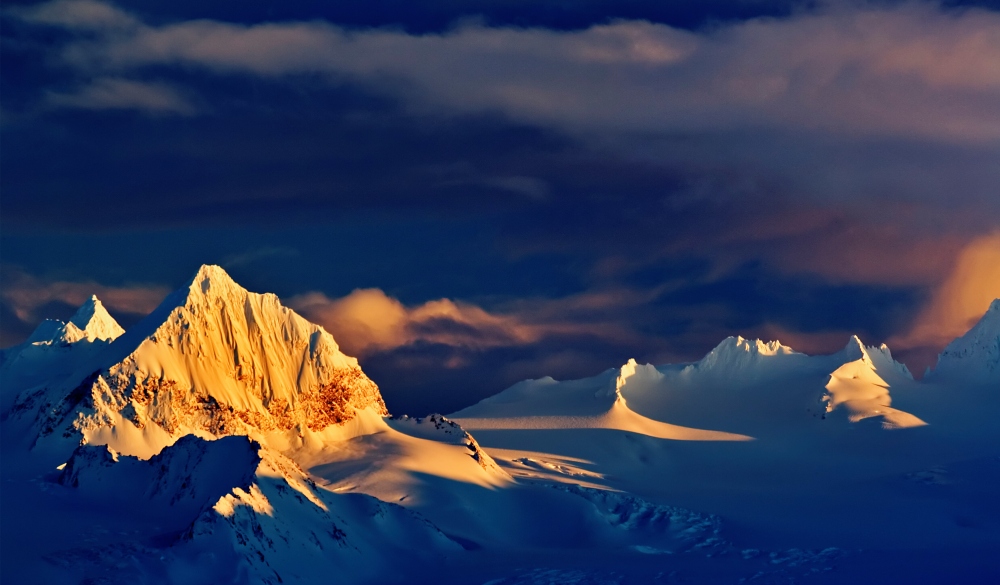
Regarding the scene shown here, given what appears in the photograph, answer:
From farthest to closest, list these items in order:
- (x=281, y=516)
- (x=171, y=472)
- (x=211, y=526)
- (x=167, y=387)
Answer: (x=167, y=387), (x=171, y=472), (x=281, y=516), (x=211, y=526)

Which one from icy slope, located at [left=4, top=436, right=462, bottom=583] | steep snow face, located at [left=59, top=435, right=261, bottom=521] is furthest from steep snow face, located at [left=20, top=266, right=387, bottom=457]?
icy slope, located at [left=4, top=436, right=462, bottom=583]

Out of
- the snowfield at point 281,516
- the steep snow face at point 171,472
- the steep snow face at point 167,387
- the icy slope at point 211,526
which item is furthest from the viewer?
the steep snow face at point 167,387

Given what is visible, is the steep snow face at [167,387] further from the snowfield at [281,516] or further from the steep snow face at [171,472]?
the steep snow face at [171,472]

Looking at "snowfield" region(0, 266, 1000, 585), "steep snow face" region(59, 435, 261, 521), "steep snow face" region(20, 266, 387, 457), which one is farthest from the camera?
"steep snow face" region(20, 266, 387, 457)

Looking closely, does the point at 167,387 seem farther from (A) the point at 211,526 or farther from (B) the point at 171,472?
(A) the point at 211,526

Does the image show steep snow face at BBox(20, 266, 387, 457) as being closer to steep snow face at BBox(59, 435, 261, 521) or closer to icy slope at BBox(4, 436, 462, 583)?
steep snow face at BBox(59, 435, 261, 521)

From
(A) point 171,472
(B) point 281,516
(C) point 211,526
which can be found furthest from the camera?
(A) point 171,472

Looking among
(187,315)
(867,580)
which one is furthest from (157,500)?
(867,580)

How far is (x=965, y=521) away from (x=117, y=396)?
5059 inches

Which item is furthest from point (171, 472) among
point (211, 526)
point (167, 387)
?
point (167, 387)

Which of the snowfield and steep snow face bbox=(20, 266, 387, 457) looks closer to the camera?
the snowfield

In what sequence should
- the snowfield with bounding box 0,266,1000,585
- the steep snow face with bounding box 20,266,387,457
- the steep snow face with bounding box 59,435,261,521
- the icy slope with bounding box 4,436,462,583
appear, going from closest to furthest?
the icy slope with bounding box 4,436,462,583
the snowfield with bounding box 0,266,1000,585
the steep snow face with bounding box 59,435,261,521
the steep snow face with bounding box 20,266,387,457

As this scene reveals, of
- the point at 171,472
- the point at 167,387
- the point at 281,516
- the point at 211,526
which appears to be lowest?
the point at 211,526

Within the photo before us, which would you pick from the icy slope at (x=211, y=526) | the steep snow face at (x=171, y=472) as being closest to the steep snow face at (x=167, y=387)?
the steep snow face at (x=171, y=472)
